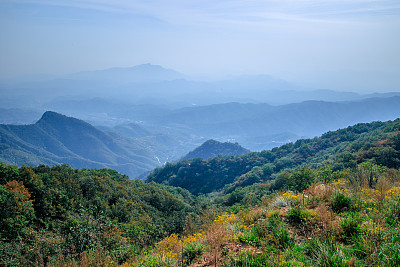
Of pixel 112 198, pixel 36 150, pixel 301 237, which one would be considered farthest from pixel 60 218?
pixel 36 150

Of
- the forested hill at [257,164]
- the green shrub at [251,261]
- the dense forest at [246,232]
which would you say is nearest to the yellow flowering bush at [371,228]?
the dense forest at [246,232]

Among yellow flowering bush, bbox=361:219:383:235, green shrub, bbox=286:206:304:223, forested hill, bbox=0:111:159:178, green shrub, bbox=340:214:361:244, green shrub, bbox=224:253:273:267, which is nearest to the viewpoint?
green shrub, bbox=224:253:273:267

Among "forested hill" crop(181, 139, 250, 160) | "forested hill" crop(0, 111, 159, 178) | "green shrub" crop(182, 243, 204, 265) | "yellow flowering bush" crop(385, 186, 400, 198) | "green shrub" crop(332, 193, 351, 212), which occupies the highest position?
"yellow flowering bush" crop(385, 186, 400, 198)

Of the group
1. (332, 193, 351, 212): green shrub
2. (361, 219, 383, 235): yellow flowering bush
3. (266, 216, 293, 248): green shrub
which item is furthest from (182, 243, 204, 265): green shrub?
(332, 193, 351, 212): green shrub

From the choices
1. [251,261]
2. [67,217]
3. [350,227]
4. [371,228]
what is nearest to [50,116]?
[67,217]

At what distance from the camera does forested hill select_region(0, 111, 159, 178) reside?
13200 centimetres

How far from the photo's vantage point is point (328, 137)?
173 feet

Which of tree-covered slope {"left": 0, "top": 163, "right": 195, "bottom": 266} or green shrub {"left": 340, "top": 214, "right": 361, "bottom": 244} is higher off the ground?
green shrub {"left": 340, "top": 214, "right": 361, "bottom": 244}

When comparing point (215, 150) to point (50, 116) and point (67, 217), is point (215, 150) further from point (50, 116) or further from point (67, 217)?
point (50, 116)

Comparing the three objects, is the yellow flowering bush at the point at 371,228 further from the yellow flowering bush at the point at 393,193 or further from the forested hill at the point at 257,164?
the forested hill at the point at 257,164

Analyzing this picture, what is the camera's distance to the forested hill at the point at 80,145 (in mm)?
132000

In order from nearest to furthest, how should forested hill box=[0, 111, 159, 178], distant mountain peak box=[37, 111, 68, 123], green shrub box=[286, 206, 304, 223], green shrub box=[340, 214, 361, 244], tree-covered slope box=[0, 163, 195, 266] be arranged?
1. green shrub box=[340, 214, 361, 244]
2. green shrub box=[286, 206, 304, 223]
3. tree-covered slope box=[0, 163, 195, 266]
4. forested hill box=[0, 111, 159, 178]
5. distant mountain peak box=[37, 111, 68, 123]

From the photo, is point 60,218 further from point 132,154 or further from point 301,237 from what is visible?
point 132,154

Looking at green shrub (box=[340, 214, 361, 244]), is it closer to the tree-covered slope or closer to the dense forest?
the dense forest
